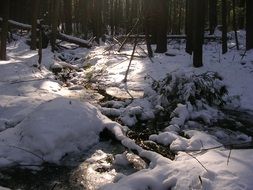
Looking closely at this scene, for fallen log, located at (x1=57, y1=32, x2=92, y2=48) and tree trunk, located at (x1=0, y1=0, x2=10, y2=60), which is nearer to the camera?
tree trunk, located at (x1=0, y1=0, x2=10, y2=60)

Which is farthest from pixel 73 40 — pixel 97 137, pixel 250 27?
pixel 97 137

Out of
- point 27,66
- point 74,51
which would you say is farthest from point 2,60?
point 74,51

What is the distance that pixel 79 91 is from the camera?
12031 mm

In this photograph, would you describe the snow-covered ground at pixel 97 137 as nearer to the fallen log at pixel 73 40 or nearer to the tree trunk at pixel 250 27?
the tree trunk at pixel 250 27

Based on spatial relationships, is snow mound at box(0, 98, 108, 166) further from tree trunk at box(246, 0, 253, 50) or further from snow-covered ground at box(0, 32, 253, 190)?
tree trunk at box(246, 0, 253, 50)

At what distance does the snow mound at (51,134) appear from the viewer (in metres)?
6.52

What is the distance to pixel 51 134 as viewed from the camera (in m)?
6.85

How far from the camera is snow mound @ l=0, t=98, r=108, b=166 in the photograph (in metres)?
6.52

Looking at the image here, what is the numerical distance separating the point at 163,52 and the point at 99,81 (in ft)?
19.8

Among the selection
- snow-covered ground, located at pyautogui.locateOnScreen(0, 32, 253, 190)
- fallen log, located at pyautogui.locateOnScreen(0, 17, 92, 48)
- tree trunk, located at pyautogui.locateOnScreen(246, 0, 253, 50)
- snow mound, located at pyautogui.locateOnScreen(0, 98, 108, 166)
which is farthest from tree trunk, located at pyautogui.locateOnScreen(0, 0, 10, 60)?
tree trunk, located at pyautogui.locateOnScreen(246, 0, 253, 50)

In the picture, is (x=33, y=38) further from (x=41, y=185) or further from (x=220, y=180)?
(x=220, y=180)

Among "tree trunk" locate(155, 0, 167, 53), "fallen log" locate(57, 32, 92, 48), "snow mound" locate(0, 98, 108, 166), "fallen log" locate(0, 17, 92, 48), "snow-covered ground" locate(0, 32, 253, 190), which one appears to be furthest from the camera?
"fallen log" locate(57, 32, 92, 48)

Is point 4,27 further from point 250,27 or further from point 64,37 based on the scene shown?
point 250,27

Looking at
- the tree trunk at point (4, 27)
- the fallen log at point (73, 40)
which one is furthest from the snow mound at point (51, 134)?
the fallen log at point (73, 40)
